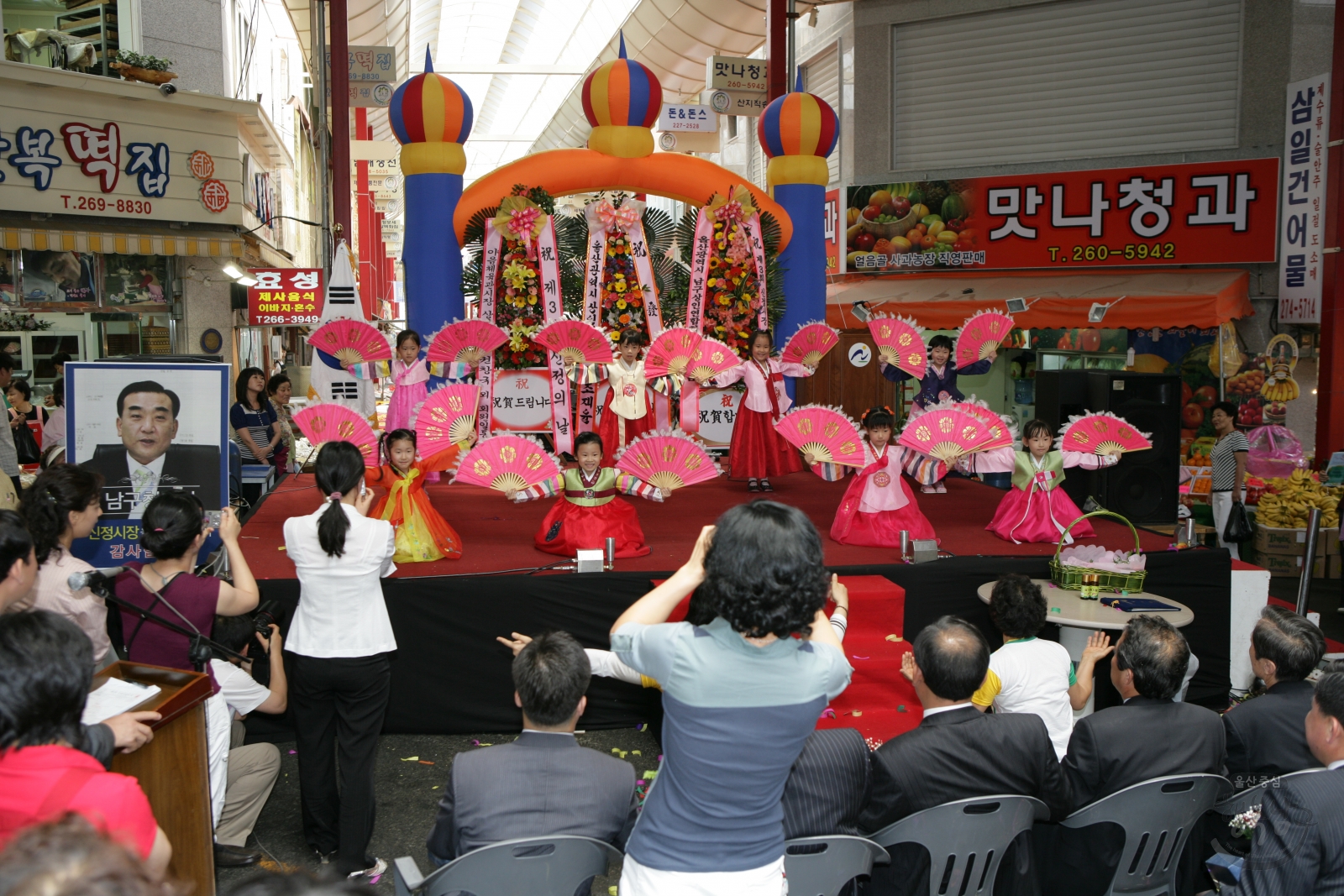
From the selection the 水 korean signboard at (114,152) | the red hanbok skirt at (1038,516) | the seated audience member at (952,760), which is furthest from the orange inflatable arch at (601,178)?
A: the seated audience member at (952,760)

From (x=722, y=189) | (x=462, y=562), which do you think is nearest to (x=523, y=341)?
(x=722, y=189)

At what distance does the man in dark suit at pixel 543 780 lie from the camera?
213 cm

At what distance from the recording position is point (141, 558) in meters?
4.49

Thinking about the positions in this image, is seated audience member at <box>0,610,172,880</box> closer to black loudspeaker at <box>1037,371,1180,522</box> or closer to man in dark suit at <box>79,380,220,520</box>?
man in dark suit at <box>79,380,220,520</box>

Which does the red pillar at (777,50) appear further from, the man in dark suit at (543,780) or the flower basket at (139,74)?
the man in dark suit at (543,780)

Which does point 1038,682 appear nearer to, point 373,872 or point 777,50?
point 373,872

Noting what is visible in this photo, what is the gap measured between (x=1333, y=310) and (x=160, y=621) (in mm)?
9264

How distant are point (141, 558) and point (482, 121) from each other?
911 inches

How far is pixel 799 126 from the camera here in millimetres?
9305

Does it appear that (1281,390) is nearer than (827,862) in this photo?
No

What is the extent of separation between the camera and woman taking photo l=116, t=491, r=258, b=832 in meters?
2.88

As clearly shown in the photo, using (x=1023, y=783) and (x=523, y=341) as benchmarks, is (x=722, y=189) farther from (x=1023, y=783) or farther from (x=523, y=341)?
(x=1023, y=783)

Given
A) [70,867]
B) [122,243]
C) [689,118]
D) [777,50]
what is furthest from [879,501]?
[689,118]

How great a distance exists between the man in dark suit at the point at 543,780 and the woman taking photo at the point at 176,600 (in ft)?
3.54
